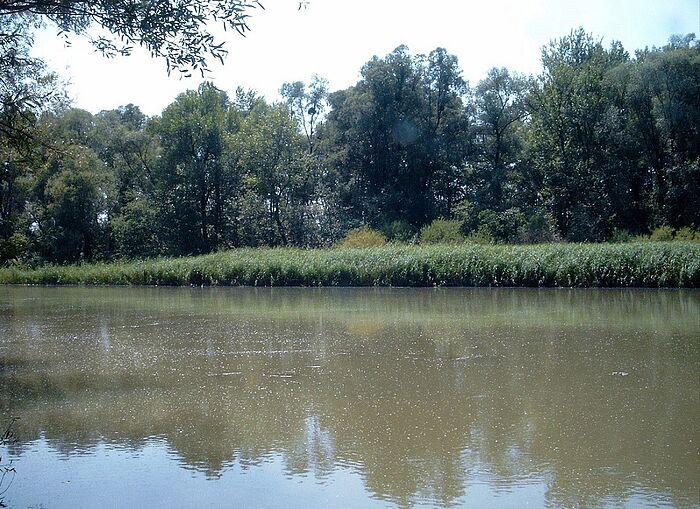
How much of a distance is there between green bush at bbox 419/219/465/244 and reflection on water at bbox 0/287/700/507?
19974mm

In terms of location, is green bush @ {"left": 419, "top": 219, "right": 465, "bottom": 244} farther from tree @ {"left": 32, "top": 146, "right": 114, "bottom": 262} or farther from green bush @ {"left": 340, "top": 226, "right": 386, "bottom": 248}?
tree @ {"left": 32, "top": 146, "right": 114, "bottom": 262}

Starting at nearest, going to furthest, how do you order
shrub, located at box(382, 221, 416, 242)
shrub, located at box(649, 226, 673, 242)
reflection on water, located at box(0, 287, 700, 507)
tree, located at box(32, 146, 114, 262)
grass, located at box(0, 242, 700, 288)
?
1. reflection on water, located at box(0, 287, 700, 507)
2. grass, located at box(0, 242, 700, 288)
3. shrub, located at box(649, 226, 673, 242)
4. shrub, located at box(382, 221, 416, 242)
5. tree, located at box(32, 146, 114, 262)

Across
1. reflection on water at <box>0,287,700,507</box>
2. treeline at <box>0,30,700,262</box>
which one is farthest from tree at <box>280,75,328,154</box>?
reflection on water at <box>0,287,700,507</box>

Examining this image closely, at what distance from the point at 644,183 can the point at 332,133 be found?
→ 19.3 m

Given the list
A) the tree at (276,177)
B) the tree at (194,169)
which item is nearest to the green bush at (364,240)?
the tree at (276,177)

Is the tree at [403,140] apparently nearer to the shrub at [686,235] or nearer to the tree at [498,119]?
the tree at [498,119]

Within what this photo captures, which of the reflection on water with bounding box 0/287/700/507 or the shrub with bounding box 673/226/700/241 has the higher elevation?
the shrub with bounding box 673/226/700/241

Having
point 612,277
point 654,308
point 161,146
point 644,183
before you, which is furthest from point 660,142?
point 161,146

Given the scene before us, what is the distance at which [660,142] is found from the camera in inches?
1560

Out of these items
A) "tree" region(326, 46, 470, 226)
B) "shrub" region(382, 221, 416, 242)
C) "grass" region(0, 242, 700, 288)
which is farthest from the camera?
"tree" region(326, 46, 470, 226)

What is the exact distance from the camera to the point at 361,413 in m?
7.84

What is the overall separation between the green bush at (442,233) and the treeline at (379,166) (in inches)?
103

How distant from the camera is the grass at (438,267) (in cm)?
2462

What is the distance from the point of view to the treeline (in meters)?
40.1
